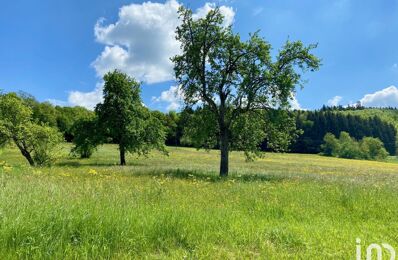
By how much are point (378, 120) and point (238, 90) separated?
157 metres

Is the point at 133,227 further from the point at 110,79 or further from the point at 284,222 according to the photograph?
the point at 110,79

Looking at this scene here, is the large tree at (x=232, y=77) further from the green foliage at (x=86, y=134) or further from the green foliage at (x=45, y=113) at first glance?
the green foliage at (x=45, y=113)

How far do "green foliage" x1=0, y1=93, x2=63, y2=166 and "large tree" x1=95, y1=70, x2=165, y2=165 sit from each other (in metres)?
6.59

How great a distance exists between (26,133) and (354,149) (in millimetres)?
110026

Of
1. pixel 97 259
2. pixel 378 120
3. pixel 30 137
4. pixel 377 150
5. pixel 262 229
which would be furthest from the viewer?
pixel 378 120

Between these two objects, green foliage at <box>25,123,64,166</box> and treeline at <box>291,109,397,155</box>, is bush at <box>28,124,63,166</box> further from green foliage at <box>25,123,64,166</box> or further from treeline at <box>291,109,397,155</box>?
treeline at <box>291,109,397,155</box>

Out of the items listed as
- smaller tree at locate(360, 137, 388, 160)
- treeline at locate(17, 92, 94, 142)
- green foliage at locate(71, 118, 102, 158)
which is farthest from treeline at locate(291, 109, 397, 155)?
green foliage at locate(71, 118, 102, 158)

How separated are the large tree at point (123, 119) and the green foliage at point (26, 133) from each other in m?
6.59

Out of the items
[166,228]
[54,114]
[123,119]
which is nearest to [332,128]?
[54,114]

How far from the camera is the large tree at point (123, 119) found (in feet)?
118

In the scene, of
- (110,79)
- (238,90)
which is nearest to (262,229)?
(238,90)

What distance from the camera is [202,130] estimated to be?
79.7 ft

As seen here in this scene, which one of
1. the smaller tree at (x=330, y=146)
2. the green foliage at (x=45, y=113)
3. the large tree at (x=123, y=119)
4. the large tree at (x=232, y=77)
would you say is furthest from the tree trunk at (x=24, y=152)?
the smaller tree at (x=330, y=146)

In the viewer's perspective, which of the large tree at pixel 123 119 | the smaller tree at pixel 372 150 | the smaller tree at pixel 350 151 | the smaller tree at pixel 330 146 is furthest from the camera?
the smaller tree at pixel 372 150
